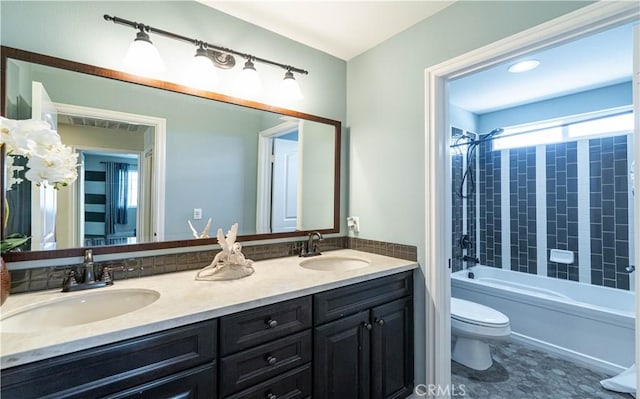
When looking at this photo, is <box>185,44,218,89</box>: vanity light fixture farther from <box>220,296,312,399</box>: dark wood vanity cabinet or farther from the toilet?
the toilet

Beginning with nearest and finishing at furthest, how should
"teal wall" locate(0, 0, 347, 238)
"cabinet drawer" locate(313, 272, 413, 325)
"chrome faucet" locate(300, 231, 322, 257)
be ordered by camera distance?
"teal wall" locate(0, 0, 347, 238) → "cabinet drawer" locate(313, 272, 413, 325) → "chrome faucet" locate(300, 231, 322, 257)

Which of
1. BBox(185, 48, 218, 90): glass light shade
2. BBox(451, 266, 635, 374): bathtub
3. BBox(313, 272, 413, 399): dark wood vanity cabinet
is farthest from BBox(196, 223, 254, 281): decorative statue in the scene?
BBox(451, 266, 635, 374): bathtub

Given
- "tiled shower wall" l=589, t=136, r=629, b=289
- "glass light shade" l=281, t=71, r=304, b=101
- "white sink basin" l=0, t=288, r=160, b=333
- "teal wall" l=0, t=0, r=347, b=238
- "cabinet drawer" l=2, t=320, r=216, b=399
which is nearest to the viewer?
"cabinet drawer" l=2, t=320, r=216, b=399

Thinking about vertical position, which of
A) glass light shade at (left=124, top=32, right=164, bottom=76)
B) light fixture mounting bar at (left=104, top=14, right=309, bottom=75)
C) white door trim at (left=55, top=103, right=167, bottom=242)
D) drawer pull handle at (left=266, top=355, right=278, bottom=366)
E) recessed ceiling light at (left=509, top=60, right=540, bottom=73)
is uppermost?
recessed ceiling light at (left=509, top=60, right=540, bottom=73)

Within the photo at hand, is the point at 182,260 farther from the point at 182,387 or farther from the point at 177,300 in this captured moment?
the point at 182,387

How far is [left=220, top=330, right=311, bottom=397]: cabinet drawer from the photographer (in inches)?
41.3

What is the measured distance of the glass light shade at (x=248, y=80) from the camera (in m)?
1.69

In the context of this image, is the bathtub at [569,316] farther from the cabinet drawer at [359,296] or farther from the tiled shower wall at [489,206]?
the cabinet drawer at [359,296]

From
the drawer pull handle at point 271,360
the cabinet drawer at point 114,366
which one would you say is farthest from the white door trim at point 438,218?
the cabinet drawer at point 114,366

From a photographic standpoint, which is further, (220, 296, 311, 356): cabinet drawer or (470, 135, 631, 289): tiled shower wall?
(470, 135, 631, 289): tiled shower wall

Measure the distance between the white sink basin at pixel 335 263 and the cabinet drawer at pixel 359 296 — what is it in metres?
0.26

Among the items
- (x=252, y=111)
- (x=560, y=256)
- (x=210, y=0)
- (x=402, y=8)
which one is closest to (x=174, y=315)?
(x=252, y=111)

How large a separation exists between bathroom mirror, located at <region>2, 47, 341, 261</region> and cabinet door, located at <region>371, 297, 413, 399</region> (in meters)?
0.76

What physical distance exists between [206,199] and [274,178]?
0.47 m
